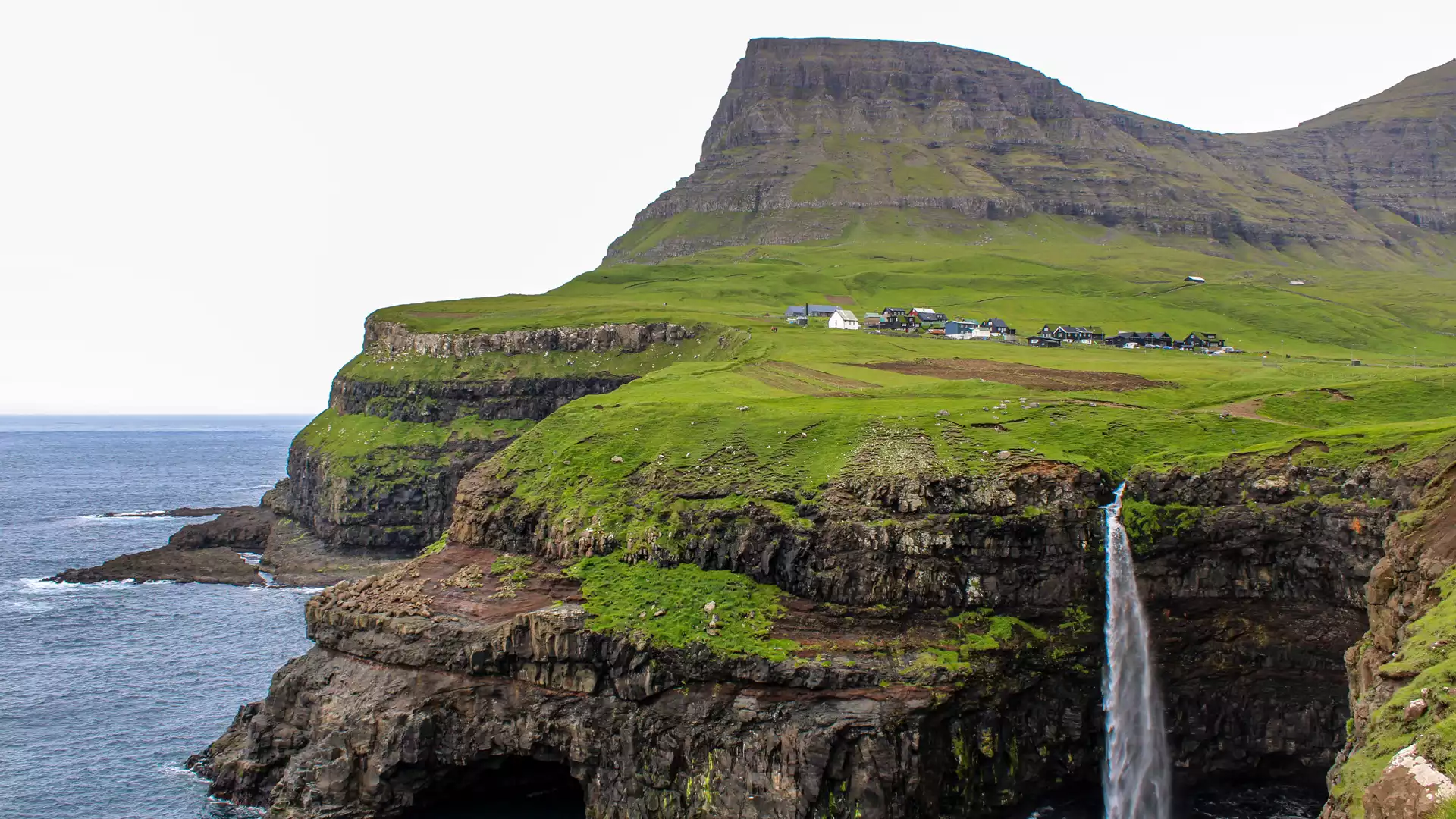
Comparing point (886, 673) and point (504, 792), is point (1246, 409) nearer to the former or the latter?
point (886, 673)

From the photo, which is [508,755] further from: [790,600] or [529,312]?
[529,312]

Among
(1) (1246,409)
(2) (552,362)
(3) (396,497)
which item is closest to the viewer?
(1) (1246,409)

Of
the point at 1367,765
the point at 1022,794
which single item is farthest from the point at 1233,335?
the point at 1367,765

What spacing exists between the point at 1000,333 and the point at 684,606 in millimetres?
100651

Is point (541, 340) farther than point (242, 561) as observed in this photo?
Yes

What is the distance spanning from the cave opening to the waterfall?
26.0 m

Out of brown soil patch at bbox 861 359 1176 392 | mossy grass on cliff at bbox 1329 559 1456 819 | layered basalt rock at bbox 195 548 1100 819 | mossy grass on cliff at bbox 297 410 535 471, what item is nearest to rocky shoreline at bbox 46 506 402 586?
mossy grass on cliff at bbox 297 410 535 471

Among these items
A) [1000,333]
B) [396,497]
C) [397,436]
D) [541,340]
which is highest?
[541,340]

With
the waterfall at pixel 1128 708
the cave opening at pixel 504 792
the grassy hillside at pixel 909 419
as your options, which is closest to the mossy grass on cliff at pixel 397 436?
the grassy hillside at pixel 909 419

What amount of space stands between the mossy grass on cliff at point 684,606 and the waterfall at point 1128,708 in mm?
16125

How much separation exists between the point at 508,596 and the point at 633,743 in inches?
474

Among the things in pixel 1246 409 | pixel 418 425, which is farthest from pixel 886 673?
pixel 418 425

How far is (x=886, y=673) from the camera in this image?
53156 millimetres

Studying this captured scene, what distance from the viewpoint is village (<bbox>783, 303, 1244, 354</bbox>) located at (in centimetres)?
14175
